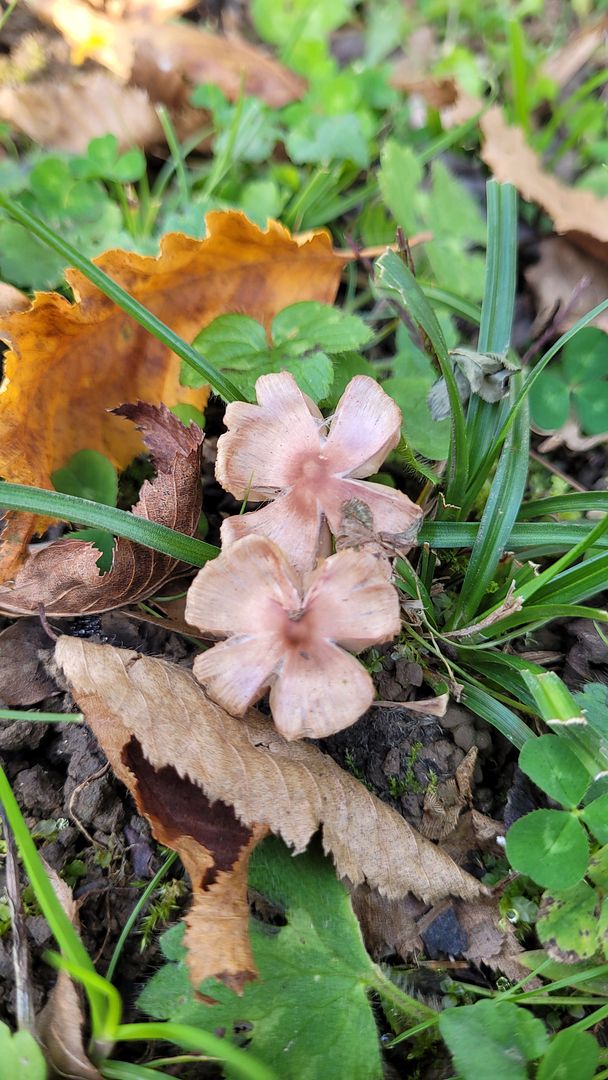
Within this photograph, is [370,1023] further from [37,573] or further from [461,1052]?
[37,573]

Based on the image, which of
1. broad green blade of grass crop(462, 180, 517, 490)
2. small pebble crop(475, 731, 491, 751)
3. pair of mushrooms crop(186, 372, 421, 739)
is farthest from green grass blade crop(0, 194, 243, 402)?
small pebble crop(475, 731, 491, 751)

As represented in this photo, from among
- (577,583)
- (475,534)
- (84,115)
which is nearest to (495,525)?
(475,534)

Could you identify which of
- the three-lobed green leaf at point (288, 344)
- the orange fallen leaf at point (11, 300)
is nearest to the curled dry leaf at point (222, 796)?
the three-lobed green leaf at point (288, 344)

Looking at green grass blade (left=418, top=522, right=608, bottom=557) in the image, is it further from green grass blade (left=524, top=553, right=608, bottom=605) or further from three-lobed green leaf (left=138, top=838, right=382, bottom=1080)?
three-lobed green leaf (left=138, top=838, right=382, bottom=1080)

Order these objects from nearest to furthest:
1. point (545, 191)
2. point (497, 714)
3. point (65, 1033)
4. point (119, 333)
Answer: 1. point (65, 1033)
2. point (497, 714)
3. point (119, 333)
4. point (545, 191)

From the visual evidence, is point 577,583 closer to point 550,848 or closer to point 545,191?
point 550,848

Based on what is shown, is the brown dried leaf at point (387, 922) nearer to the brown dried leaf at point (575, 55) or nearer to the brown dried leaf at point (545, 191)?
the brown dried leaf at point (545, 191)
